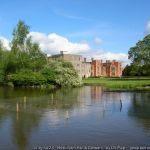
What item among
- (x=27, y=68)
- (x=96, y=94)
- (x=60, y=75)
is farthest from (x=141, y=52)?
(x=96, y=94)

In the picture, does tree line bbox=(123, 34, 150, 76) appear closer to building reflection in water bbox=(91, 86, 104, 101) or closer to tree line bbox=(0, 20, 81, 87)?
tree line bbox=(0, 20, 81, 87)

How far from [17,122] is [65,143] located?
10522mm

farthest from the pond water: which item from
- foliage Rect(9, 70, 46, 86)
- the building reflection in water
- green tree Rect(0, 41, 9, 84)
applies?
Result: green tree Rect(0, 41, 9, 84)

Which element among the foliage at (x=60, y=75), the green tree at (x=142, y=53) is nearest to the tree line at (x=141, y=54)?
the green tree at (x=142, y=53)

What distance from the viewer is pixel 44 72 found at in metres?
112

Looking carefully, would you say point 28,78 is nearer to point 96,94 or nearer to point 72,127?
point 96,94

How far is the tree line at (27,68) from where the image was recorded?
4306 inches

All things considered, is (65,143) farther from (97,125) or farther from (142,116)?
(142,116)

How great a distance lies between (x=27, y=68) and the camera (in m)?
114

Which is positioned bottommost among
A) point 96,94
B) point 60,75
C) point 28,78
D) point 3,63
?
point 96,94

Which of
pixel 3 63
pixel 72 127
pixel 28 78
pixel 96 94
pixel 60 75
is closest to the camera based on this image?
pixel 72 127

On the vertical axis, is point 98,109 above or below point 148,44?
below

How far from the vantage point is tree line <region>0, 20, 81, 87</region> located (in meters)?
109

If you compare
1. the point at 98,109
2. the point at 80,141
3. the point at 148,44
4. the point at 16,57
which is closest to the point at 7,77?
the point at 16,57
